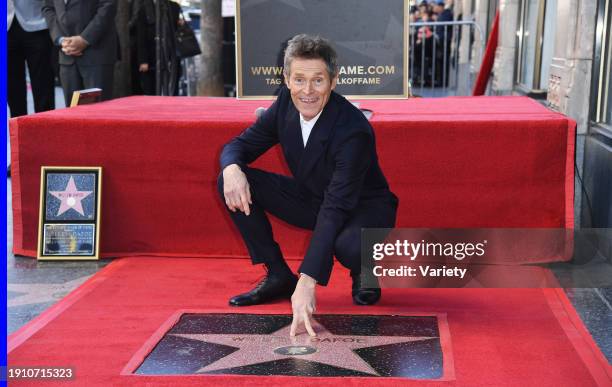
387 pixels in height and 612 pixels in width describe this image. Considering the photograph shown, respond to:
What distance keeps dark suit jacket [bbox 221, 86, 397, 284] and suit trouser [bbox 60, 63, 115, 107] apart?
9.94 feet

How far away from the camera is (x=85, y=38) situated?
680 centimetres

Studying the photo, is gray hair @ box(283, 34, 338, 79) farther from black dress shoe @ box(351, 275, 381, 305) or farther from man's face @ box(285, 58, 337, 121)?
black dress shoe @ box(351, 275, 381, 305)

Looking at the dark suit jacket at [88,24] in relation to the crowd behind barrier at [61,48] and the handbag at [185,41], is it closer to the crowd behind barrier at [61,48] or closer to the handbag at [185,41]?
the crowd behind barrier at [61,48]

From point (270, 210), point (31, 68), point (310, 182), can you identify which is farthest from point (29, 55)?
point (310, 182)

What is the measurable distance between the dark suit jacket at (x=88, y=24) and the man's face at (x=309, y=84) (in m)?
3.45

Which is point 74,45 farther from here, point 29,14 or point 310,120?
point 310,120

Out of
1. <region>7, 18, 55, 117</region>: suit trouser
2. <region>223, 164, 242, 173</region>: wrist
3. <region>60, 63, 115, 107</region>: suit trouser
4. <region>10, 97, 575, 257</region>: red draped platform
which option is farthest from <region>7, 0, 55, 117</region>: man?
<region>223, 164, 242, 173</region>: wrist

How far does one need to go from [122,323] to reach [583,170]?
3111mm

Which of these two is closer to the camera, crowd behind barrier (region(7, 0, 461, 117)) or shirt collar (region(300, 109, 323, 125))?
shirt collar (region(300, 109, 323, 125))

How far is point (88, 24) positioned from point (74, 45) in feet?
0.67

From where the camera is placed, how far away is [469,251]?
5.10 metres

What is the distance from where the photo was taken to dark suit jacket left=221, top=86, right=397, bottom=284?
3695mm

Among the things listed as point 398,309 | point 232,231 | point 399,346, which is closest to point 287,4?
point 232,231

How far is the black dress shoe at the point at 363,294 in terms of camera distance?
4.25m
